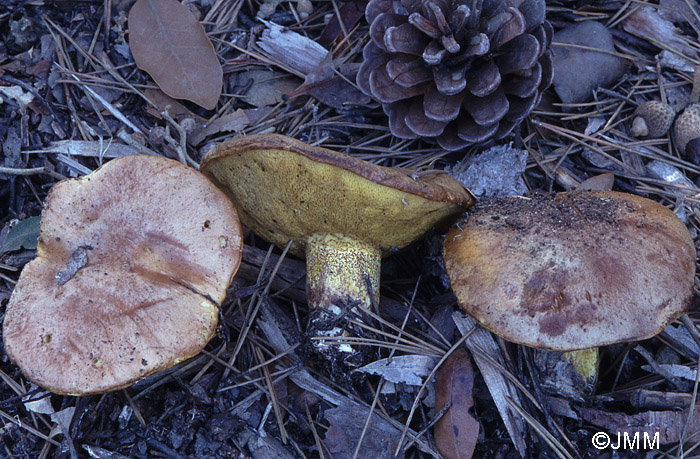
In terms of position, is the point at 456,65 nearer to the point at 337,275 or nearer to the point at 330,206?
the point at 330,206

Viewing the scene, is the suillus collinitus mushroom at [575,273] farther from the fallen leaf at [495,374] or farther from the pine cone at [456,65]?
the pine cone at [456,65]

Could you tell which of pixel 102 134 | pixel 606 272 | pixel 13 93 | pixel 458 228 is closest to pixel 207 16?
pixel 102 134

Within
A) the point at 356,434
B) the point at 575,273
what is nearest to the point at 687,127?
the point at 575,273

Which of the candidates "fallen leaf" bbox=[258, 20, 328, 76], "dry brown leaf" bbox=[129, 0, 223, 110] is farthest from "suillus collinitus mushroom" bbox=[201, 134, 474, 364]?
"fallen leaf" bbox=[258, 20, 328, 76]

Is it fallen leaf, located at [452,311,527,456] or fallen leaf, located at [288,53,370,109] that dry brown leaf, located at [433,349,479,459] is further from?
fallen leaf, located at [288,53,370,109]
